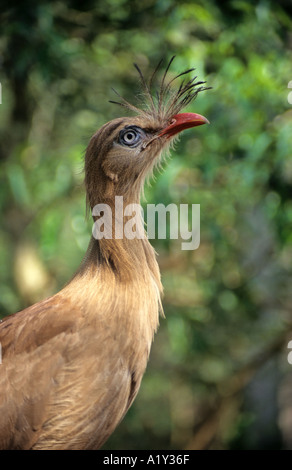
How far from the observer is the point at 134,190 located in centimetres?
175

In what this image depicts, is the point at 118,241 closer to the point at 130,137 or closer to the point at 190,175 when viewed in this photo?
the point at 130,137

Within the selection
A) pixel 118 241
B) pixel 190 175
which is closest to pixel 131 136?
pixel 118 241

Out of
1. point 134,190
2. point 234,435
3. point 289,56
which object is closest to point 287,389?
point 234,435

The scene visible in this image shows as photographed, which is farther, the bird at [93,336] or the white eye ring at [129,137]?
the white eye ring at [129,137]

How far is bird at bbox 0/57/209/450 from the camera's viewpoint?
1.58 metres

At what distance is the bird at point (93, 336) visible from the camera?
1.58 metres

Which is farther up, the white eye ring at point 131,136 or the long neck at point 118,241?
the white eye ring at point 131,136

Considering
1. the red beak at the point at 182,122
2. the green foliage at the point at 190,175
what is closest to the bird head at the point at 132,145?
the red beak at the point at 182,122

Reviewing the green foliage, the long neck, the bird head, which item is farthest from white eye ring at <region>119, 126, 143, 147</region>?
the green foliage

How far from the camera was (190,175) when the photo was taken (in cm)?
329

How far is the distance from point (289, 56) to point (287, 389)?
3770mm

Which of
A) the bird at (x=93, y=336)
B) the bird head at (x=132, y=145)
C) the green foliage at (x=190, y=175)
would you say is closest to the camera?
the bird at (x=93, y=336)

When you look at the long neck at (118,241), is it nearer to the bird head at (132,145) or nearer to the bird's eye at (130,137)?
the bird head at (132,145)
